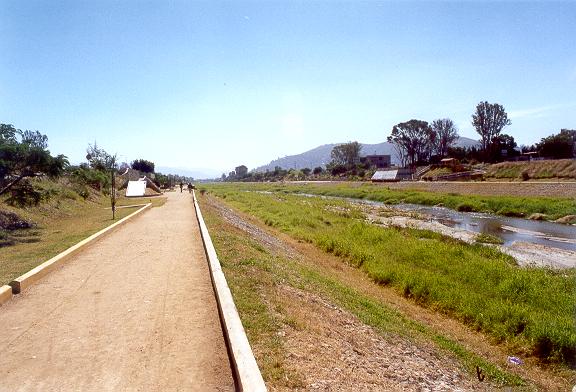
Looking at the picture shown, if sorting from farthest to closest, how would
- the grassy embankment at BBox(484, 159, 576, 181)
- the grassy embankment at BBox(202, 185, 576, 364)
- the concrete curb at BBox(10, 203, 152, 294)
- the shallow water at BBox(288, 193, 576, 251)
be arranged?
the grassy embankment at BBox(484, 159, 576, 181) → the shallow water at BBox(288, 193, 576, 251) → the grassy embankment at BBox(202, 185, 576, 364) → the concrete curb at BBox(10, 203, 152, 294)

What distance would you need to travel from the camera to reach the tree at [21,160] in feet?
55.2

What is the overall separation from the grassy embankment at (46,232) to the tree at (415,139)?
6588 cm

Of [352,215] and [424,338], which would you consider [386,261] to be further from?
[352,215]

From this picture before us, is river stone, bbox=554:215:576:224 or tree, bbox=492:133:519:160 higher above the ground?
tree, bbox=492:133:519:160

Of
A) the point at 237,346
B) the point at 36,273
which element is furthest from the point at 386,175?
the point at 237,346

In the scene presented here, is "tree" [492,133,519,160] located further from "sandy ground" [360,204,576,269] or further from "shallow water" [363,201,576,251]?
"sandy ground" [360,204,576,269]

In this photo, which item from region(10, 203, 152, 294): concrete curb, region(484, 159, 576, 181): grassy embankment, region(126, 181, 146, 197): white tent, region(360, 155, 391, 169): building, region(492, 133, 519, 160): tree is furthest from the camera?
region(360, 155, 391, 169): building

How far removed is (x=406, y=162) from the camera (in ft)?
307

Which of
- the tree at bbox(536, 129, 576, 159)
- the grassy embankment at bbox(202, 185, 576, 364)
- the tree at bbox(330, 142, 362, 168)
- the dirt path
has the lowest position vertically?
the grassy embankment at bbox(202, 185, 576, 364)

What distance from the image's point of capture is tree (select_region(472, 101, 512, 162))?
244 feet

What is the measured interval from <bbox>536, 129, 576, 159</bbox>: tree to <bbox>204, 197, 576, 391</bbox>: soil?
189ft

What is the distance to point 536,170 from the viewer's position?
170 ft

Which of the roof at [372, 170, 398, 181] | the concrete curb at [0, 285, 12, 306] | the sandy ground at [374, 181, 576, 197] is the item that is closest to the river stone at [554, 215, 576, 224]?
the sandy ground at [374, 181, 576, 197]

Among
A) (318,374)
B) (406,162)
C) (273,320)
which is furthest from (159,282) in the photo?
(406,162)
